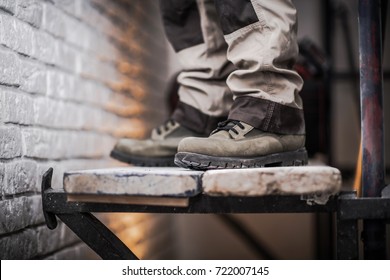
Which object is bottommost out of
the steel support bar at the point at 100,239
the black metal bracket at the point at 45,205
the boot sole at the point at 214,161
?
the steel support bar at the point at 100,239

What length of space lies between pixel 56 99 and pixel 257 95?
2.24 feet

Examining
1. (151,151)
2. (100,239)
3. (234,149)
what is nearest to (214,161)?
(234,149)

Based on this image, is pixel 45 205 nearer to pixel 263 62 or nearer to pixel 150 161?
pixel 150 161

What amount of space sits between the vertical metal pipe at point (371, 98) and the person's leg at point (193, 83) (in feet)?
1.71

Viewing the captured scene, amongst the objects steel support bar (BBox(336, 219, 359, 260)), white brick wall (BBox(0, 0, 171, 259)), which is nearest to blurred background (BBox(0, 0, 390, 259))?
white brick wall (BBox(0, 0, 171, 259))

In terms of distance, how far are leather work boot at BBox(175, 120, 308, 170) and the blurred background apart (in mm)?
473

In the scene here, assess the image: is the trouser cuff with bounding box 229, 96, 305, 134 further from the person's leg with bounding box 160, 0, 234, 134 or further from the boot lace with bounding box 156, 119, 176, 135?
the boot lace with bounding box 156, 119, 176, 135

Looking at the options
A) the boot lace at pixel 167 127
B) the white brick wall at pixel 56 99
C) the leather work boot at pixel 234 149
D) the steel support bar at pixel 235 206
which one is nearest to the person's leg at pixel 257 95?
the leather work boot at pixel 234 149

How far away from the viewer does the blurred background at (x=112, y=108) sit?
1.35m

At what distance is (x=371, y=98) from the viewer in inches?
42.6

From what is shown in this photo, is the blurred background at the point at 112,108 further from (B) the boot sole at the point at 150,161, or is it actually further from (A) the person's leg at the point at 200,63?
(A) the person's leg at the point at 200,63
